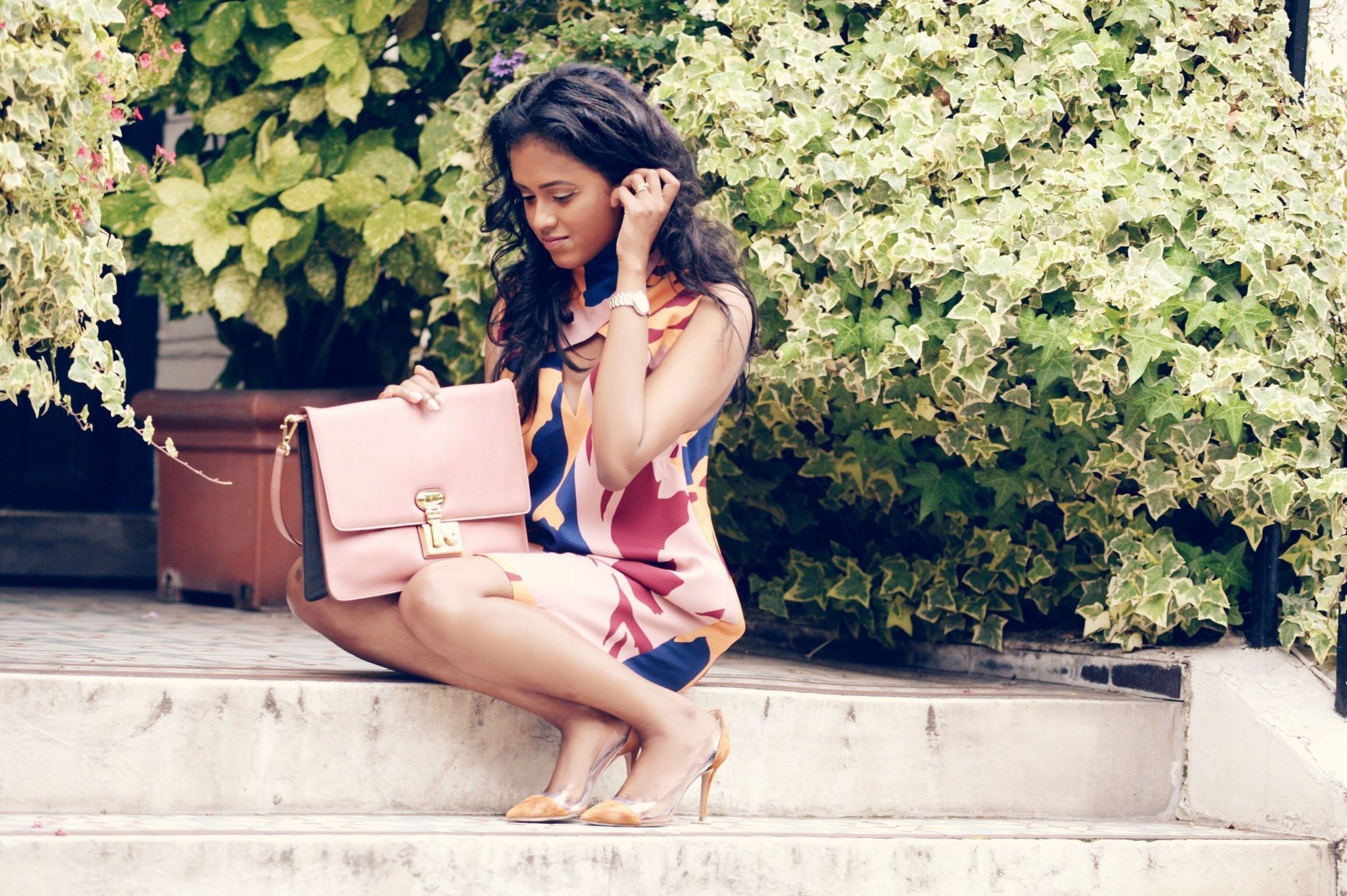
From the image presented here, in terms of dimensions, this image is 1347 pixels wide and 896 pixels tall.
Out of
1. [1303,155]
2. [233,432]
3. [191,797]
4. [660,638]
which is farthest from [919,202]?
[233,432]

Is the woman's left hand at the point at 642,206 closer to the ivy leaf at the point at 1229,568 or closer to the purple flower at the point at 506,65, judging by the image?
the purple flower at the point at 506,65

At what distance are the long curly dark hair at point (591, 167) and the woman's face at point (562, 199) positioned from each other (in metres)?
0.02

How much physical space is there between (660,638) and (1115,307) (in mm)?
1205

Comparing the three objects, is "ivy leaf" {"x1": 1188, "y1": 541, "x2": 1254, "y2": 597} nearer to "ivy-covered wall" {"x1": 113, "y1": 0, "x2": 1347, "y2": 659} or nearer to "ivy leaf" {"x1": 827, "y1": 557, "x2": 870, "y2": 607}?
"ivy-covered wall" {"x1": 113, "y1": 0, "x2": 1347, "y2": 659}

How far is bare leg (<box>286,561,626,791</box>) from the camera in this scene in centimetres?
278

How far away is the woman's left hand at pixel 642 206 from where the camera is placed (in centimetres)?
288

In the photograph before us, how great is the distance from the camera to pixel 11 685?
2684 millimetres

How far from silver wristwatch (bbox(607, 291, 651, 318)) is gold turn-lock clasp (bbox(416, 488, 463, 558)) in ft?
1.58

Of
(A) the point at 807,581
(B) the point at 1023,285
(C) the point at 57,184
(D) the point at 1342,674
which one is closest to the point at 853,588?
(A) the point at 807,581

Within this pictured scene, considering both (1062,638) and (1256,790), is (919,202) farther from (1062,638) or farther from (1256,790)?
(1256,790)

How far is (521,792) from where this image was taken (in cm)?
295

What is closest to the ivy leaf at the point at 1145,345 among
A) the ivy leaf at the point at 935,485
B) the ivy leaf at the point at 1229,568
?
the ivy leaf at the point at 1229,568

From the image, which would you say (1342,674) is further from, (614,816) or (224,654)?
(224,654)

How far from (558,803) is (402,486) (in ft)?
2.10
